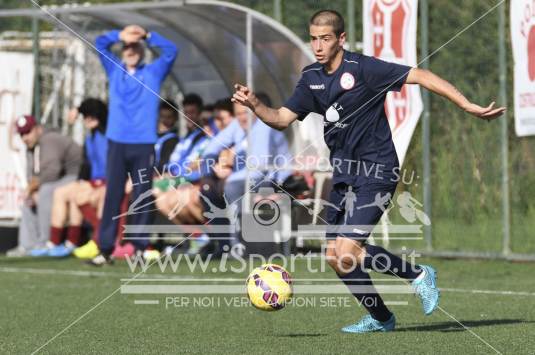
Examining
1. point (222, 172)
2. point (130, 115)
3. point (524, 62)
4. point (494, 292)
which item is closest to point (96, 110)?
point (130, 115)

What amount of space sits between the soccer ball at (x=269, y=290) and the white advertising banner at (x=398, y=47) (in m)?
6.33

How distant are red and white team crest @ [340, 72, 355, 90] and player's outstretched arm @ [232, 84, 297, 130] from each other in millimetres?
453

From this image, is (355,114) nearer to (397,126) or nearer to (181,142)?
(397,126)

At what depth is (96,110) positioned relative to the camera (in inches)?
631

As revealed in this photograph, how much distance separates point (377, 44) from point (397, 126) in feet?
3.31

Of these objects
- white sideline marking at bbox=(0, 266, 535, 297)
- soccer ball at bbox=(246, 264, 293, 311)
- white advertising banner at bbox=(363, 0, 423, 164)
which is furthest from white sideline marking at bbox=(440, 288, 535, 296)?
white advertising banner at bbox=(363, 0, 423, 164)

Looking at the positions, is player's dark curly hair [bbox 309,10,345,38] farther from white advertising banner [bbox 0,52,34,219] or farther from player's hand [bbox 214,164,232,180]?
white advertising banner [bbox 0,52,34,219]

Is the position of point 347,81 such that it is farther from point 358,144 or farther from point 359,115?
point 358,144

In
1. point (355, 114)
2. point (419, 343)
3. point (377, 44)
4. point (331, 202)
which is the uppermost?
point (377, 44)

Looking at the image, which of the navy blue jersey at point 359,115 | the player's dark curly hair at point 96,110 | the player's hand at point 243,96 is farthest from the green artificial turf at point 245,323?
the player's dark curly hair at point 96,110

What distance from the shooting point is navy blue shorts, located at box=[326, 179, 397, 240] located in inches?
320

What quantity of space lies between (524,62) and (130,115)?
4582 mm

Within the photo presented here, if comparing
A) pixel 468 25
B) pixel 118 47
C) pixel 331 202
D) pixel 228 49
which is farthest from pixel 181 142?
pixel 331 202

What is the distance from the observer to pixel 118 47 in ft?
58.9
